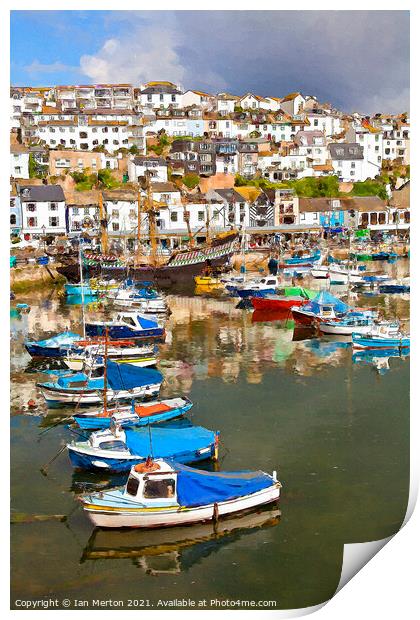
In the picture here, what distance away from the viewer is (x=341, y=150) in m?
18.3

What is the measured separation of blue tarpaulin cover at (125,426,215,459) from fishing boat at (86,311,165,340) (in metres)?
3.10

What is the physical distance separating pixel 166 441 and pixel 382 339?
10.1 ft

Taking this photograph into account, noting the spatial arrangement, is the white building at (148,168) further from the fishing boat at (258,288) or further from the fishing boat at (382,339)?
the fishing boat at (382,339)

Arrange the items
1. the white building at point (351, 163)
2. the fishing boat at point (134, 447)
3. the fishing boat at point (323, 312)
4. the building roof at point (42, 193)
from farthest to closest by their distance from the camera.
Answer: the white building at point (351, 163), the building roof at point (42, 193), the fishing boat at point (323, 312), the fishing boat at point (134, 447)

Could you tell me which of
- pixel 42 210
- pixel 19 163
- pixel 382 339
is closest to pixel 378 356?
pixel 382 339

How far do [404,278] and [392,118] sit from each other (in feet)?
24.2

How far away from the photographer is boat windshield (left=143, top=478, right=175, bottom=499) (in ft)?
13.4

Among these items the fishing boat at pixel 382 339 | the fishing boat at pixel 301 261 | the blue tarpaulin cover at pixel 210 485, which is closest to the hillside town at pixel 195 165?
the fishing boat at pixel 301 261

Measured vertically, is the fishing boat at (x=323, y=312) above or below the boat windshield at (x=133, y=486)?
above

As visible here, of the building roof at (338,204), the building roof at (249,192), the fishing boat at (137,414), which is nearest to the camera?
the fishing boat at (137,414)

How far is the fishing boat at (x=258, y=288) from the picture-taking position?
10.4m

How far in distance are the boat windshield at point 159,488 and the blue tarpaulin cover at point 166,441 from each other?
57cm
